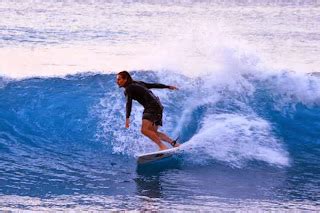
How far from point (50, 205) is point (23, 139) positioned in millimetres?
4467

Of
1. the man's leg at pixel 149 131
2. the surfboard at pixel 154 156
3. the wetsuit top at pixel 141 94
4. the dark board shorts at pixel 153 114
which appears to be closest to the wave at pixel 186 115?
the surfboard at pixel 154 156

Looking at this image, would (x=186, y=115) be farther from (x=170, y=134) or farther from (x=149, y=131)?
(x=149, y=131)

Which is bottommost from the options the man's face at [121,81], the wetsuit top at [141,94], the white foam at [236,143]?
the white foam at [236,143]

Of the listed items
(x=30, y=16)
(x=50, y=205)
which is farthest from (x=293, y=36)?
(x=50, y=205)

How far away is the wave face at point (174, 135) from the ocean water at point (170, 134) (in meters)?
0.03

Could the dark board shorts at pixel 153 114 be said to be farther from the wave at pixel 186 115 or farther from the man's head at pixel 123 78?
the wave at pixel 186 115

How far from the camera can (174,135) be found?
43.5ft

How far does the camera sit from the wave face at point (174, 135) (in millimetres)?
10359

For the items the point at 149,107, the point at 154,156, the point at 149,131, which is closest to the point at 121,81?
the point at 149,107

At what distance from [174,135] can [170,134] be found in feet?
0.35

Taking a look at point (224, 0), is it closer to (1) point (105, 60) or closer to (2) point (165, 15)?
→ (2) point (165, 15)

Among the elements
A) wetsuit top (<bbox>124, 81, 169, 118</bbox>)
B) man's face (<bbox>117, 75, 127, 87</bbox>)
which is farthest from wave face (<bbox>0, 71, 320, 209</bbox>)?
man's face (<bbox>117, 75, 127, 87</bbox>)

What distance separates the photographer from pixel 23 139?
13.3 m

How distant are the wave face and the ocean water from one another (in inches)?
1.0
